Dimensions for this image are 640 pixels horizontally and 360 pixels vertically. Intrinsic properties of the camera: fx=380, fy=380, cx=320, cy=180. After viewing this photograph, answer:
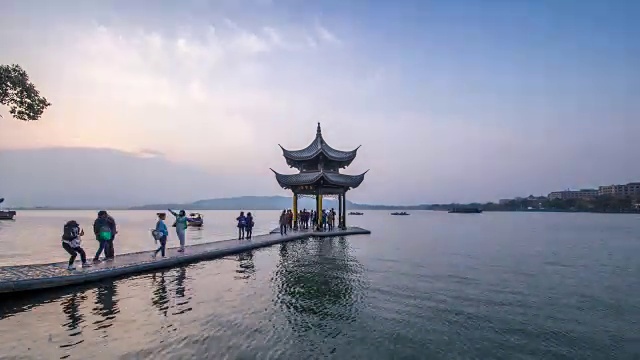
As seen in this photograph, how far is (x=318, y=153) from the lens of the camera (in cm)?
→ 3209

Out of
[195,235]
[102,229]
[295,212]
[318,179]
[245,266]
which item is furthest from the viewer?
[195,235]

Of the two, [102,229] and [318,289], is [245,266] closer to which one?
[318,289]

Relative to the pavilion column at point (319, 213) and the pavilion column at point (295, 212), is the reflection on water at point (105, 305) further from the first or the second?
the pavilion column at point (295, 212)

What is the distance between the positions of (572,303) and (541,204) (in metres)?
188

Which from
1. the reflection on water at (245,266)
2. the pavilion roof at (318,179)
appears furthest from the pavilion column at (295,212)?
the reflection on water at (245,266)


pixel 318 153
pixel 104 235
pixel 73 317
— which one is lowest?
pixel 73 317

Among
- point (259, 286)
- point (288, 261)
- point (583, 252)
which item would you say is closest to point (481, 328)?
point (259, 286)

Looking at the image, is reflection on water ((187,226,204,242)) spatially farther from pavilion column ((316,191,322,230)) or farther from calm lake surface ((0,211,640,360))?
calm lake surface ((0,211,640,360))

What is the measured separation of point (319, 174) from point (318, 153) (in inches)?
84.0

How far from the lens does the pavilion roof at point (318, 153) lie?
32.6m

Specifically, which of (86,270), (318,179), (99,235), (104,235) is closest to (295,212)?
(318,179)

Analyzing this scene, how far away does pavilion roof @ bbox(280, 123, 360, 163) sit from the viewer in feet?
107

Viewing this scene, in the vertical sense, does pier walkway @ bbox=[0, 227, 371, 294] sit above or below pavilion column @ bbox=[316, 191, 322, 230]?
below

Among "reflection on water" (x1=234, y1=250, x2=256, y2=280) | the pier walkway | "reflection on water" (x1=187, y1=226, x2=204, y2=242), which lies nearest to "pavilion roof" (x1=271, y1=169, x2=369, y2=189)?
"reflection on water" (x1=187, y1=226, x2=204, y2=242)
